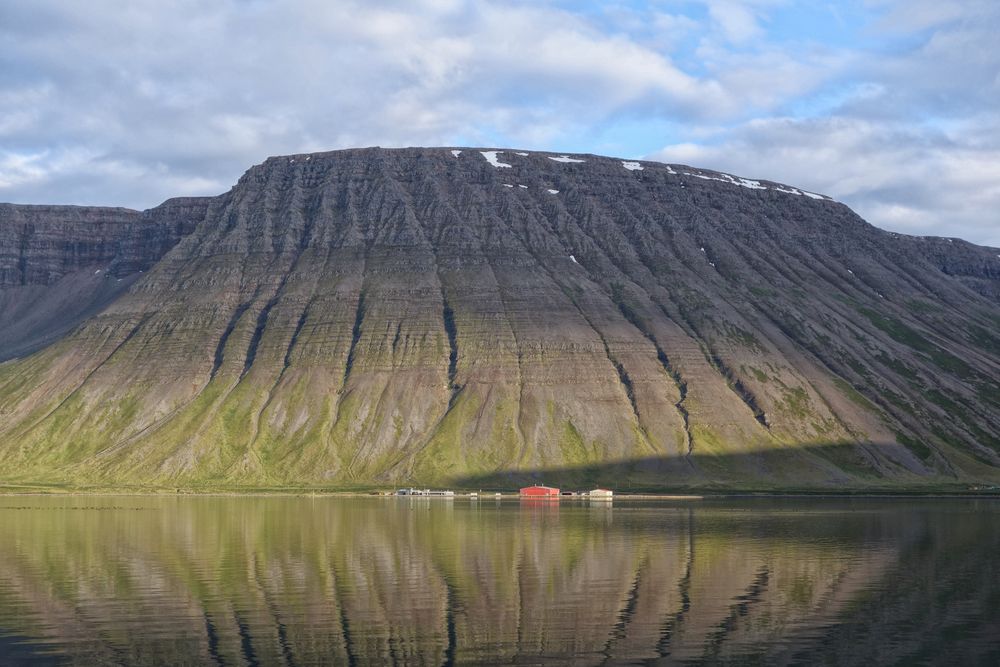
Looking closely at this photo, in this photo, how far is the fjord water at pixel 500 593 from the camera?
51.6 metres

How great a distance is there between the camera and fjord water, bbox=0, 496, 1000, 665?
51.6 m

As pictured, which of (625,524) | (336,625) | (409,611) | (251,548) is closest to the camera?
(336,625)

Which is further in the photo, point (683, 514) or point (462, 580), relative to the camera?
point (683, 514)

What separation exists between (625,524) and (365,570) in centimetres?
5638

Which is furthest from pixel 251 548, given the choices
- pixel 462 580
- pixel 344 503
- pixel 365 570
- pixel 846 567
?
pixel 344 503

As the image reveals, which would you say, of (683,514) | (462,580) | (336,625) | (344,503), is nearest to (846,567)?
(462,580)

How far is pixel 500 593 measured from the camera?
68750 millimetres

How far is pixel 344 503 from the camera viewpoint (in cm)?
19300

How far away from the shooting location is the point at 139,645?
53.0m

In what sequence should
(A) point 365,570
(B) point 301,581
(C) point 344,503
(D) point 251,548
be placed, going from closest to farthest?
(B) point 301,581 → (A) point 365,570 → (D) point 251,548 → (C) point 344,503

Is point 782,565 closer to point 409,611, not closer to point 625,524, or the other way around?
point 409,611

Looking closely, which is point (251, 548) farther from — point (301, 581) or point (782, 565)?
point (782, 565)

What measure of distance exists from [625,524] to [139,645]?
8445 cm

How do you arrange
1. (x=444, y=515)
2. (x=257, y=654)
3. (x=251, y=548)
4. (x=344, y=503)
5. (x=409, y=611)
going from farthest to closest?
(x=344, y=503), (x=444, y=515), (x=251, y=548), (x=409, y=611), (x=257, y=654)
